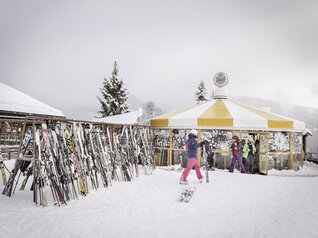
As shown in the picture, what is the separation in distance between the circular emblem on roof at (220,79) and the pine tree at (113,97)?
569 inches

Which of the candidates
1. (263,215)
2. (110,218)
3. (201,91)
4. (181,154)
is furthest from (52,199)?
(201,91)

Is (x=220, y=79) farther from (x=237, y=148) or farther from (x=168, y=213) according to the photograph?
(x=168, y=213)

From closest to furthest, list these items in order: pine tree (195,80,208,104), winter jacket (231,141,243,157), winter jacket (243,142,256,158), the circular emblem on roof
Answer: winter jacket (231,141,243,157), winter jacket (243,142,256,158), the circular emblem on roof, pine tree (195,80,208,104)

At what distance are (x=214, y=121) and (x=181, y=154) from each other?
2.34 m

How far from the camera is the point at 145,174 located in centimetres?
991

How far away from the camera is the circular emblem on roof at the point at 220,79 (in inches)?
Answer: 631

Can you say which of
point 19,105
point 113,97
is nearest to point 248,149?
point 19,105

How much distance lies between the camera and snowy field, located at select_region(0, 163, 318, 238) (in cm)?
437

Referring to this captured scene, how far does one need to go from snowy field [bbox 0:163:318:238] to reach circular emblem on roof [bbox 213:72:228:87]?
924 cm

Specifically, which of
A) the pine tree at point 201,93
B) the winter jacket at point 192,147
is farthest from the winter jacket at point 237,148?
the pine tree at point 201,93

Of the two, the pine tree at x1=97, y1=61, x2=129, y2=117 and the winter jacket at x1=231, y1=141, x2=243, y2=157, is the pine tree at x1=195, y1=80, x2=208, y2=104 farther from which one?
the winter jacket at x1=231, y1=141, x2=243, y2=157

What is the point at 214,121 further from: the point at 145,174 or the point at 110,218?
the point at 110,218

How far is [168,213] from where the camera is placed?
5355 mm

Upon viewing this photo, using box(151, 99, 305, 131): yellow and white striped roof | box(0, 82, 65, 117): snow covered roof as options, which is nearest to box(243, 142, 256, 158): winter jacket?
box(151, 99, 305, 131): yellow and white striped roof
